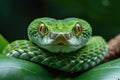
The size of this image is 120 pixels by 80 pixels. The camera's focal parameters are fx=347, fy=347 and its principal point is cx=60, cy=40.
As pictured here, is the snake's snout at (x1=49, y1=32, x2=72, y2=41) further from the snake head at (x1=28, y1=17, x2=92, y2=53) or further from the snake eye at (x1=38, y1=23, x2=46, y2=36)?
the snake eye at (x1=38, y1=23, x2=46, y2=36)

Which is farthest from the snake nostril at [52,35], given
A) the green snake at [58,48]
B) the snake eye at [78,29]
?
the snake eye at [78,29]

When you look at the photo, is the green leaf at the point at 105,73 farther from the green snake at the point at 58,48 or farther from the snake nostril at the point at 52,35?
the snake nostril at the point at 52,35

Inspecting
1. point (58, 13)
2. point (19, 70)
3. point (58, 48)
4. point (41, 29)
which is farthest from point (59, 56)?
point (58, 13)

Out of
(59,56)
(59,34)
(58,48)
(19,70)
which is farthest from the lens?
(59,56)

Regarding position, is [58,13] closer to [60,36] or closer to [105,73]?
[60,36]

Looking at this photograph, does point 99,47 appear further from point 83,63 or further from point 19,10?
point 19,10

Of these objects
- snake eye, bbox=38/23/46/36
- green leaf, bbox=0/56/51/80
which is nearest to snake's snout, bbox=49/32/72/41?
snake eye, bbox=38/23/46/36
